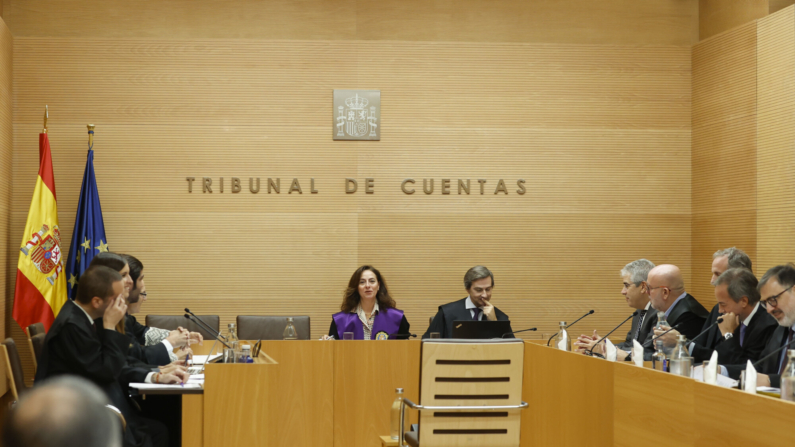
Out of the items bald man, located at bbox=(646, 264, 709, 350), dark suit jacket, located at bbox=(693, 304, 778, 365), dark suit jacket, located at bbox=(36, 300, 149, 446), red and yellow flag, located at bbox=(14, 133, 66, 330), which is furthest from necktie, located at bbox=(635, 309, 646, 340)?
red and yellow flag, located at bbox=(14, 133, 66, 330)

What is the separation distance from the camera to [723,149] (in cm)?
622

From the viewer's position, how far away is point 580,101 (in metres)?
6.62

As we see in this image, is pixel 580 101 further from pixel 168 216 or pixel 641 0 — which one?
pixel 168 216

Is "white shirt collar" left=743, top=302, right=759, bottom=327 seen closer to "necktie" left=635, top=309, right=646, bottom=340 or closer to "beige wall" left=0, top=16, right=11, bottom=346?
"necktie" left=635, top=309, right=646, bottom=340

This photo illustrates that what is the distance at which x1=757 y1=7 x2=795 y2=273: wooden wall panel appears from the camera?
543 centimetres

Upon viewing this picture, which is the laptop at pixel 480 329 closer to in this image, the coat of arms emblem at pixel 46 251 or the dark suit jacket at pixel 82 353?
the dark suit jacket at pixel 82 353

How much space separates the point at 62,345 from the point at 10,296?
3.09 meters

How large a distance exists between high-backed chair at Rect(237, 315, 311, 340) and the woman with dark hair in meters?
0.34

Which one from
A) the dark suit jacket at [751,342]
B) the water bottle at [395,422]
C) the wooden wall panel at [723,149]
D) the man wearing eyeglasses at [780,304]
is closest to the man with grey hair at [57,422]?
the man wearing eyeglasses at [780,304]

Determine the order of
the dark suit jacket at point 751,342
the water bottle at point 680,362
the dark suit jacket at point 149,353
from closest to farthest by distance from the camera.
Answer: the water bottle at point 680,362, the dark suit jacket at point 751,342, the dark suit jacket at point 149,353

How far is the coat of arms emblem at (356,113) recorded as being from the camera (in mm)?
6398

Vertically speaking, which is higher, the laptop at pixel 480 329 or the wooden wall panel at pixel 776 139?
the wooden wall panel at pixel 776 139

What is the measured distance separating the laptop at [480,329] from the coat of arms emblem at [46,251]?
3.46m

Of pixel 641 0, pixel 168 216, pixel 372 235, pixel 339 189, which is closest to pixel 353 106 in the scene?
pixel 339 189
